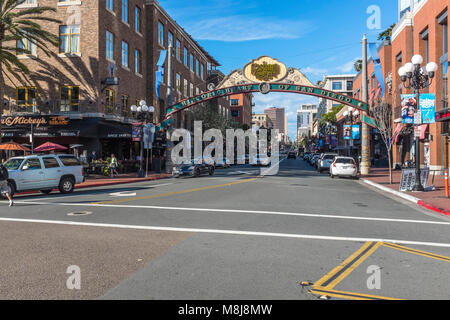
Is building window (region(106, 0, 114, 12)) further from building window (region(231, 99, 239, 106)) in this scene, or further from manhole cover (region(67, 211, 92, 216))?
building window (region(231, 99, 239, 106))

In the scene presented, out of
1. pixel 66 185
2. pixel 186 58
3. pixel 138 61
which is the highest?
pixel 186 58

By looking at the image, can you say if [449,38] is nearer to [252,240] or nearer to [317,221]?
[317,221]

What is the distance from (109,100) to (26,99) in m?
6.94

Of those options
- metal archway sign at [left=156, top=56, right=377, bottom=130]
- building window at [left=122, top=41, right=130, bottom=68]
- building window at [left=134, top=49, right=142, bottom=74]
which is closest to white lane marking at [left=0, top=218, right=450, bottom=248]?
metal archway sign at [left=156, top=56, right=377, bottom=130]

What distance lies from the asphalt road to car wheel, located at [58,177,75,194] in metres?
5.25

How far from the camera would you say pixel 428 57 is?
30.9 m

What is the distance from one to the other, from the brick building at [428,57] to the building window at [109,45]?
23.2 metres

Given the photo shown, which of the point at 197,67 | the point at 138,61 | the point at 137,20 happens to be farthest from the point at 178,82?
the point at 137,20

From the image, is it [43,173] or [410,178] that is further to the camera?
[410,178]

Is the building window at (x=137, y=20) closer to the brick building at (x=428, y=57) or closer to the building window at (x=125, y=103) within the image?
the building window at (x=125, y=103)

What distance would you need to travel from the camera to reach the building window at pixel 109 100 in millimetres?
31956

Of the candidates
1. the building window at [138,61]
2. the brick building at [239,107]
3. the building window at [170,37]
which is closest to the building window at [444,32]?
the building window at [138,61]

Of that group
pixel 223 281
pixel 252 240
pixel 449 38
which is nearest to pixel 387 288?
pixel 223 281

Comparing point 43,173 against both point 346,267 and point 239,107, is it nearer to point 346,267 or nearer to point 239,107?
point 346,267
